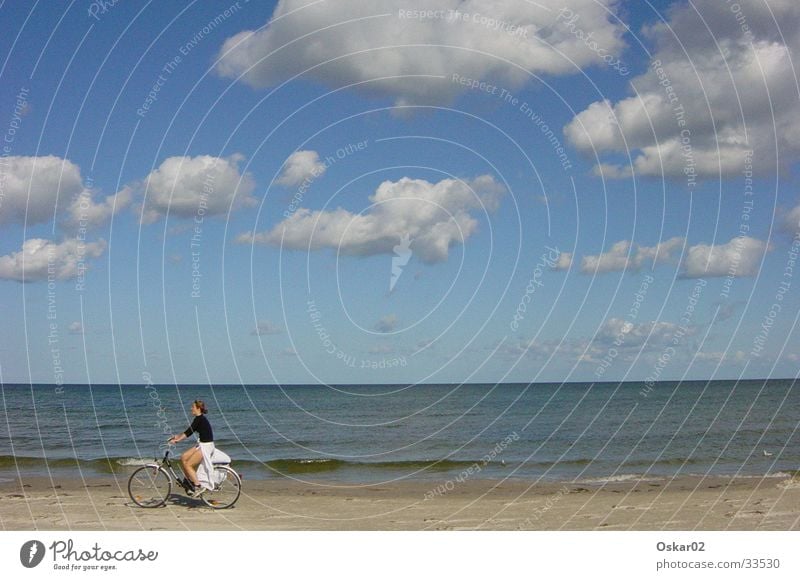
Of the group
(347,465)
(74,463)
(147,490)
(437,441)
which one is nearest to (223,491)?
(147,490)

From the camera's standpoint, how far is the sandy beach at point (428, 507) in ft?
66.3

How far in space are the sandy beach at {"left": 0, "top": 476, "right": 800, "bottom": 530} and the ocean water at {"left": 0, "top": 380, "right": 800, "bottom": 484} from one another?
3120 mm

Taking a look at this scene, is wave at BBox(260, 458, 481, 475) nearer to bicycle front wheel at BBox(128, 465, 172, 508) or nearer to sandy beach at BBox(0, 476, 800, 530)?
sandy beach at BBox(0, 476, 800, 530)

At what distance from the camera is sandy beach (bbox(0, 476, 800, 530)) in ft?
66.3

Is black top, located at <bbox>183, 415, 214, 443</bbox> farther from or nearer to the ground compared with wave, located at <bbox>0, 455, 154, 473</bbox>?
farther from the ground

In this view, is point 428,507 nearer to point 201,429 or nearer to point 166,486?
point 166,486

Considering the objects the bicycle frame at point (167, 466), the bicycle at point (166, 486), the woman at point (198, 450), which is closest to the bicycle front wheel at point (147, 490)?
the bicycle at point (166, 486)

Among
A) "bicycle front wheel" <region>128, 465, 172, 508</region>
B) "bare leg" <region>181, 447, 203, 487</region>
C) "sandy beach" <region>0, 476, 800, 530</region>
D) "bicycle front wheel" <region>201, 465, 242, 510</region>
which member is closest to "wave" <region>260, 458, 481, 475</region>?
"sandy beach" <region>0, 476, 800, 530</region>

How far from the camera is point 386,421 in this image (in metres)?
68.1

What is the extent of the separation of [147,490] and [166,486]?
901 millimetres

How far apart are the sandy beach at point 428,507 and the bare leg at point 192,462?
3.11 ft
